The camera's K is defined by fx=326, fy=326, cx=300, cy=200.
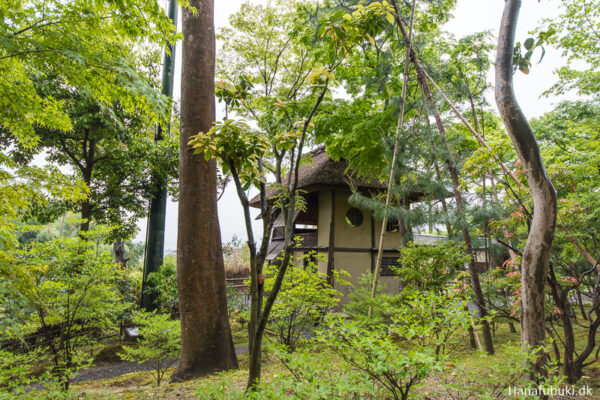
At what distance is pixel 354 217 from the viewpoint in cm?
1074

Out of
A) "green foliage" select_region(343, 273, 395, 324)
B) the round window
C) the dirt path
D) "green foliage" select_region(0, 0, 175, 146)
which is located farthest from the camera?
the round window

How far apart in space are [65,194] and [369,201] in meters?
4.86

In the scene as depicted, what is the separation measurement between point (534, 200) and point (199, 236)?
12.0ft

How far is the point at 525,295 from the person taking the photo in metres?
2.52

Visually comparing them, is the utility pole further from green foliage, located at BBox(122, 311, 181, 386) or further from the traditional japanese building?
the traditional japanese building

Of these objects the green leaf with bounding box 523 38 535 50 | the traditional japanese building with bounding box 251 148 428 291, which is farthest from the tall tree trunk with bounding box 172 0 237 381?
the traditional japanese building with bounding box 251 148 428 291

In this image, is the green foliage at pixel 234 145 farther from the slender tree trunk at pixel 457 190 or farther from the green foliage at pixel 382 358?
the slender tree trunk at pixel 457 190

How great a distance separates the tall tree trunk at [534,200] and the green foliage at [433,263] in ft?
9.03

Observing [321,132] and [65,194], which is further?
[321,132]

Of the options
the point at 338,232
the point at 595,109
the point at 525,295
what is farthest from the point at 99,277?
the point at 595,109

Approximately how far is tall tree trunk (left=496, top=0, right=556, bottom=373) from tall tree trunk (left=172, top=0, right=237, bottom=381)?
3390mm

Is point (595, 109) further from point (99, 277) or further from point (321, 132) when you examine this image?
point (99, 277)

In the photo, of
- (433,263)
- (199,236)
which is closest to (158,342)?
(199,236)

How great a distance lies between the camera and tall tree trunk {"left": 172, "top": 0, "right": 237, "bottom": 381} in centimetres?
416
